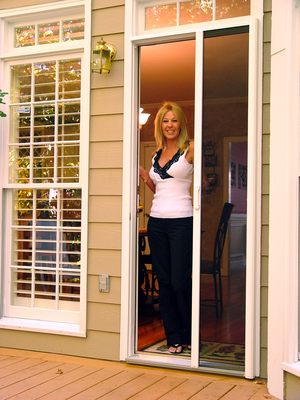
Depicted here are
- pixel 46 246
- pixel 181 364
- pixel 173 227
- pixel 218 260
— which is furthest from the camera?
pixel 46 246

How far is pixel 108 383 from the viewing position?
11.1ft

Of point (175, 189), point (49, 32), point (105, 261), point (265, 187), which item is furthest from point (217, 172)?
point (49, 32)

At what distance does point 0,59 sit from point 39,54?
336 mm

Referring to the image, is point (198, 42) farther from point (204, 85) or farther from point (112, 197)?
point (112, 197)

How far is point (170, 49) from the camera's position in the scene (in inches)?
218

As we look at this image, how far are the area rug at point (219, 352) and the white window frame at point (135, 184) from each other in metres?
0.12

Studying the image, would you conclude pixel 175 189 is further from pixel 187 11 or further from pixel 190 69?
pixel 190 69

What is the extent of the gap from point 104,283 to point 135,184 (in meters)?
0.70

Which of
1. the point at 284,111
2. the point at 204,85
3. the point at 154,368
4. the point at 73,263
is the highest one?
the point at 204,85

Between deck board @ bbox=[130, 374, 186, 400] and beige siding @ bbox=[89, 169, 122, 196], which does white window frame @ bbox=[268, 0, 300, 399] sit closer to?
deck board @ bbox=[130, 374, 186, 400]

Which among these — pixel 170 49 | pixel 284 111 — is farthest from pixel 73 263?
pixel 170 49

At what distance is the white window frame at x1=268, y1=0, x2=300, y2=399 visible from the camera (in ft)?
10.3

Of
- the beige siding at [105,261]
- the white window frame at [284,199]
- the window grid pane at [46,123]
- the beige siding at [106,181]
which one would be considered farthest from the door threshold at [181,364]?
the window grid pane at [46,123]

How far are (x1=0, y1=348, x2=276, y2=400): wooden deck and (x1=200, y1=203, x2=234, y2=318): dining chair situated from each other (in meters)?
0.63
